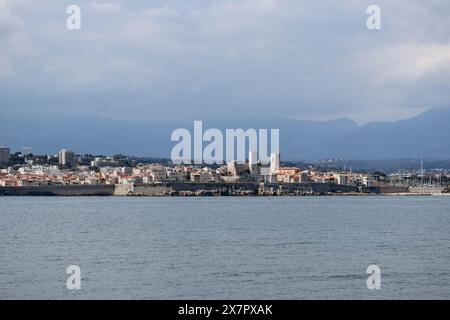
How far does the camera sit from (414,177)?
536 ft

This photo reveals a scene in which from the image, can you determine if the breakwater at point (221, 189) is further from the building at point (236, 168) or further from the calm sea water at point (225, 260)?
the calm sea water at point (225, 260)

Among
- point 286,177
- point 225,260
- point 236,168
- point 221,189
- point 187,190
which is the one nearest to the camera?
point 225,260

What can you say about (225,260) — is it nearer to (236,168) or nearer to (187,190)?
(187,190)

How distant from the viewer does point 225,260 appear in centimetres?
3012

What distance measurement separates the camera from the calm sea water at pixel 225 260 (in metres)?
23.6

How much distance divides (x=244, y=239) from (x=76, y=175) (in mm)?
100928

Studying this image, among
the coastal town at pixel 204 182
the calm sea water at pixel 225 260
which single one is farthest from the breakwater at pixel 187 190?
the calm sea water at pixel 225 260

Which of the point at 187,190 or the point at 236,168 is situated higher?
the point at 236,168

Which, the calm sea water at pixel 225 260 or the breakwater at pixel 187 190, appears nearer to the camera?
the calm sea water at pixel 225 260

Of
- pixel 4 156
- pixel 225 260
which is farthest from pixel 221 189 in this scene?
pixel 225 260

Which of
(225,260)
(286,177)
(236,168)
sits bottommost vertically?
(225,260)

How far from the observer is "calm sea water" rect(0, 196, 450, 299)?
77.4 ft
